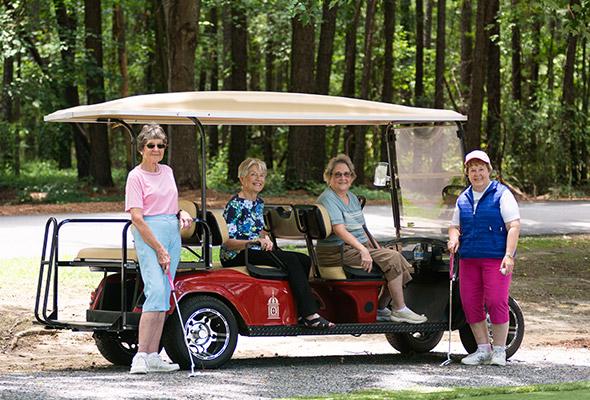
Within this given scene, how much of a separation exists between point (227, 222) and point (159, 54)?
28939 mm

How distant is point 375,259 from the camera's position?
34.7 ft

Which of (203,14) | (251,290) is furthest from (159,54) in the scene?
(251,290)

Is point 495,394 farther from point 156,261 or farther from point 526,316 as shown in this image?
point 526,316

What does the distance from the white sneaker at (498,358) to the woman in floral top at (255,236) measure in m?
1.42

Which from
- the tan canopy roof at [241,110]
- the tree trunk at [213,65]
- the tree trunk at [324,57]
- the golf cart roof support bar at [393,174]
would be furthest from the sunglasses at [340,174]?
the tree trunk at [213,65]

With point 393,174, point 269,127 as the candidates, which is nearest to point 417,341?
point 393,174

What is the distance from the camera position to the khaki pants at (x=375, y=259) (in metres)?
10.6

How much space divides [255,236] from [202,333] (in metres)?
0.94

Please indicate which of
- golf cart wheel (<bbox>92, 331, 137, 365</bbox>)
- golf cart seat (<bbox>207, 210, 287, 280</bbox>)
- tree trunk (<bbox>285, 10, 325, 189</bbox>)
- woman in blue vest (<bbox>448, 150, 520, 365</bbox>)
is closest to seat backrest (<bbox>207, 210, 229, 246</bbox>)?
golf cart seat (<bbox>207, 210, 287, 280</bbox>)

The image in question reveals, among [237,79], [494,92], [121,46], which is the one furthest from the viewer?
[494,92]

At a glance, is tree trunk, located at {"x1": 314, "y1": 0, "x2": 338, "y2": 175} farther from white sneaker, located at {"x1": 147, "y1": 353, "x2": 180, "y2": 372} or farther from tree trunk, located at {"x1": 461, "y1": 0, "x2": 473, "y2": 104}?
white sneaker, located at {"x1": 147, "y1": 353, "x2": 180, "y2": 372}

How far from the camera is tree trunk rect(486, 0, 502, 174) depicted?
34375 mm

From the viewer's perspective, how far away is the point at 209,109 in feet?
32.2

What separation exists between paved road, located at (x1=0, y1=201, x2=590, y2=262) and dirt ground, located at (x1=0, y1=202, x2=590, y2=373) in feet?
8.51
